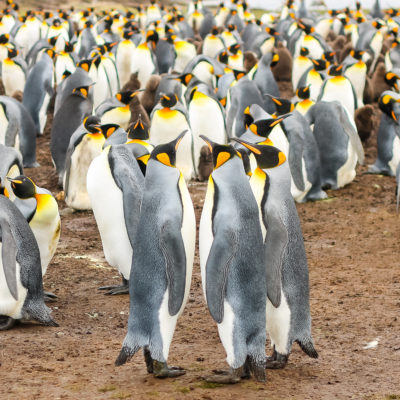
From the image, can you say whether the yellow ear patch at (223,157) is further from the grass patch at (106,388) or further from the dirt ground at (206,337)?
the grass patch at (106,388)

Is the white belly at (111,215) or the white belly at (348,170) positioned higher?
the white belly at (111,215)

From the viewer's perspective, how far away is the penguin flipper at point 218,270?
152 inches

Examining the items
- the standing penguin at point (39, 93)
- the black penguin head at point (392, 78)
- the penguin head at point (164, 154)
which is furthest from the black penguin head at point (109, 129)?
the black penguin head at point (392, 78)

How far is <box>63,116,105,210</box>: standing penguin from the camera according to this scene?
7734mm

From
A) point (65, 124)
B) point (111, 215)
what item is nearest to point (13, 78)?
point (65, 124)

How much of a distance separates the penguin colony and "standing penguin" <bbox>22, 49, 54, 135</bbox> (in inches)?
1.2

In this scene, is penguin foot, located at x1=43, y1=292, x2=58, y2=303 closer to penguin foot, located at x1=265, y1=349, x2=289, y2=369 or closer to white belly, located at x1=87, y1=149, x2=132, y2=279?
white belly, located at x1=87, y1=149, x2=132, y2=279

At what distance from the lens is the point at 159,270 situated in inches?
159

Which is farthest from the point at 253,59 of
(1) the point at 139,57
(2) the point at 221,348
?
(2) the point at 221,348

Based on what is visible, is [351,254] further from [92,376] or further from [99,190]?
[92,376]

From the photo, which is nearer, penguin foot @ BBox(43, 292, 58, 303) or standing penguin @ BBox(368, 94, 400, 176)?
penguin foot @ BBox(43, 292, 58, 303)

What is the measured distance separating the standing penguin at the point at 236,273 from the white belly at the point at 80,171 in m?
3.91

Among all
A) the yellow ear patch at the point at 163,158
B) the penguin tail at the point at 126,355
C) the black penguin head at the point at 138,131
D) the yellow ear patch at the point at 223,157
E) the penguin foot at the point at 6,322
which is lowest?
the penguin foot at the point at 6,322

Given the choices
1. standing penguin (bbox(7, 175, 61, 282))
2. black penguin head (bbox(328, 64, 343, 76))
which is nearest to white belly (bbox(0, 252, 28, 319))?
standing penguin (bbox(7, 175, 61, 282))
